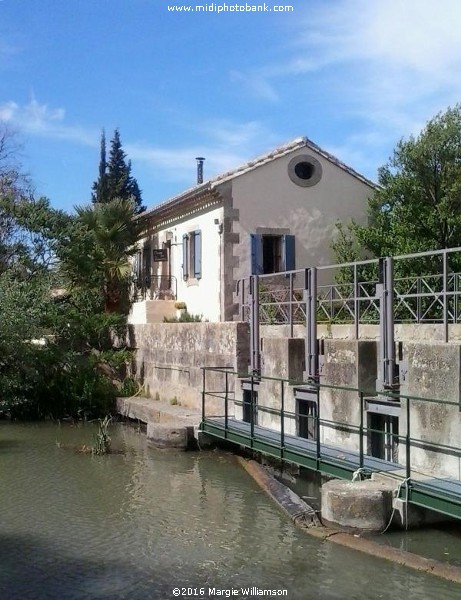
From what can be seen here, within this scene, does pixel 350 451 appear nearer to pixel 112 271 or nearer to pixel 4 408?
pixel 4 408

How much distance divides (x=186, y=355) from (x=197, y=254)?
4.15m

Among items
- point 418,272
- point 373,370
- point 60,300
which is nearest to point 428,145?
point 418,272

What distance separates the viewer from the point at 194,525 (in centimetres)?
981

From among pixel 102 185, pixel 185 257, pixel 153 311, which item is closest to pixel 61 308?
pixel 153 311

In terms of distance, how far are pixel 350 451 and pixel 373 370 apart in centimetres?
131

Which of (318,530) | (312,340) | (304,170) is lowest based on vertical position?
(318,530)

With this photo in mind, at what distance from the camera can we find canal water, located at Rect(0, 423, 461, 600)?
7453 millimetres

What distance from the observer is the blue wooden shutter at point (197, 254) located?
70.1ft

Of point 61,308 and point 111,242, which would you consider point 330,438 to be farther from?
point 111,242

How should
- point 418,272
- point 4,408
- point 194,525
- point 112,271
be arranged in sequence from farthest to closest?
1. point 112,271
2. point 4,408
3. point 418,272
4. point 194,525

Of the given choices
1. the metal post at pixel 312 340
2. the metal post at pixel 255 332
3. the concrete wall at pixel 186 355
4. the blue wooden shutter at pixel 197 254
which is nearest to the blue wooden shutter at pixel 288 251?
the blue wooden shutter at pixel 197 254

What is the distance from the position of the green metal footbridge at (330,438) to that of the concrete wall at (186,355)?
1.30ft

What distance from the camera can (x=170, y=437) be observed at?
48.9 feet

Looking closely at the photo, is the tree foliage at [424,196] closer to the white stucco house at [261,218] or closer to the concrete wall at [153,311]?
the white stucco house at [261,218]
